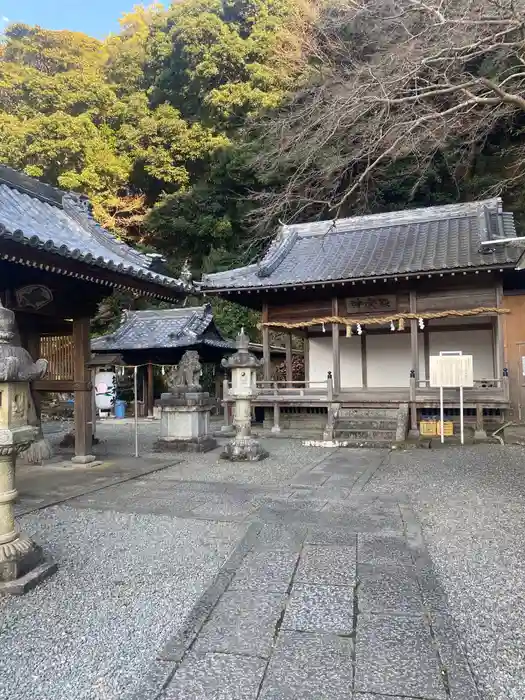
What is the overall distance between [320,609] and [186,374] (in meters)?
7.26

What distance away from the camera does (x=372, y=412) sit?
11.5 metres

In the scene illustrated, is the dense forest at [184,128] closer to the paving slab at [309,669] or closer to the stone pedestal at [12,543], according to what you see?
the stone pedestal at [12,543]

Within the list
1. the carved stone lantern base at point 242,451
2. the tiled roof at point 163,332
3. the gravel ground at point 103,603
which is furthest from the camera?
the tiled roof at point 163,332

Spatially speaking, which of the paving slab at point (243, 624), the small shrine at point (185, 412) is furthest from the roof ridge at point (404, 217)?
the paving slab at point (243, 624)

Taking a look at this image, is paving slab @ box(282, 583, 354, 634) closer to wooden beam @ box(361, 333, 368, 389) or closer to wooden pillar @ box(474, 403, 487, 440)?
wooden pillar @ box(474, 403, 487, 440)

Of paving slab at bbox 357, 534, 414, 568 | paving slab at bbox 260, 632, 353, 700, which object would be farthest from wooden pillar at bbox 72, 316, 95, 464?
paving slab at bbox 260, 632, 353, 700

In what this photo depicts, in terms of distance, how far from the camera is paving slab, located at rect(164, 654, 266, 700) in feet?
6.78

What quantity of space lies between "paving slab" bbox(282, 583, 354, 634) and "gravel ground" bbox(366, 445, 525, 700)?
620 mm

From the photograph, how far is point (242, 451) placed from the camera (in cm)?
843

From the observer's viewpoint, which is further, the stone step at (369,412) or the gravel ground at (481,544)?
the stone step at (369,412)

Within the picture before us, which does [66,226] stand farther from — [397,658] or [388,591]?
[397,658]

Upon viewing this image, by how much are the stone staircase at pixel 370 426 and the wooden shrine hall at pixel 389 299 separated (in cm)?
11

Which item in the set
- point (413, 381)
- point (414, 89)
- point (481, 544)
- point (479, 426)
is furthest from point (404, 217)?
point (481, 544)

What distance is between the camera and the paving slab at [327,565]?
10.7 feet
